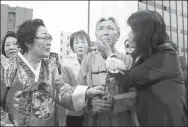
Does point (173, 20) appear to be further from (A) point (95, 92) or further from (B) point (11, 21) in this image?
(A) point (95, 92)

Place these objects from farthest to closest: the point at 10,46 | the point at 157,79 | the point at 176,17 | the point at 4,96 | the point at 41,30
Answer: the point at 176,17, the point at 10,46, the point at 41,30, the point at 4,96, the point at 157,79

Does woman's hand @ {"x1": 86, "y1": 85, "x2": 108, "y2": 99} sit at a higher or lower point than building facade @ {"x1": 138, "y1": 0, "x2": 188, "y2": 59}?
lower

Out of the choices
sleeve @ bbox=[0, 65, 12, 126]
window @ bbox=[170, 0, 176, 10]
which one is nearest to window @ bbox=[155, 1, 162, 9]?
window @ bbox=[170, 0, 176, 10]

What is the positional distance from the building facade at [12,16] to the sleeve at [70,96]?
2.19 feet

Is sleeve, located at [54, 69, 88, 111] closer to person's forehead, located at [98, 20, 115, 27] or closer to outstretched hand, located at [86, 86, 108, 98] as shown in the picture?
outstretched hand, located at [86, 86, 108, 98]

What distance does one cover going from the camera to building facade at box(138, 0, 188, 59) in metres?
8.48

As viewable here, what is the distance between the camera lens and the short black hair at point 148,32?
118 centimetres

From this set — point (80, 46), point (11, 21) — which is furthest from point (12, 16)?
point (80, 46)

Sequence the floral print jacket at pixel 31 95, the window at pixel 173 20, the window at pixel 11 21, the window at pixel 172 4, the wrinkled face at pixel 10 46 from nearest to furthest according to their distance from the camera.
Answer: the floral print jacket at pixel 31 95 → the wrinkled face at pixel 10 46 → the window at pixel 11 21 → the window at pixel 173 20 → the window at pixel 172 4

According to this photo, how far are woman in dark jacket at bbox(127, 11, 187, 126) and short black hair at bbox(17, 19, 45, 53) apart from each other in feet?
2.01

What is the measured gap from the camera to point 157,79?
1127 mm

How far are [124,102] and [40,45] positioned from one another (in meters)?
0.60

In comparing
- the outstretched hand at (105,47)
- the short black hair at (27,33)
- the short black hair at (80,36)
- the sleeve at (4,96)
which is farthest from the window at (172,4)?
the sleeve at (4,96)

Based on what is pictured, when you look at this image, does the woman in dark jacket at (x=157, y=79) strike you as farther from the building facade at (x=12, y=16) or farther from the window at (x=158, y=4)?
the window at (x=158, y=4)
